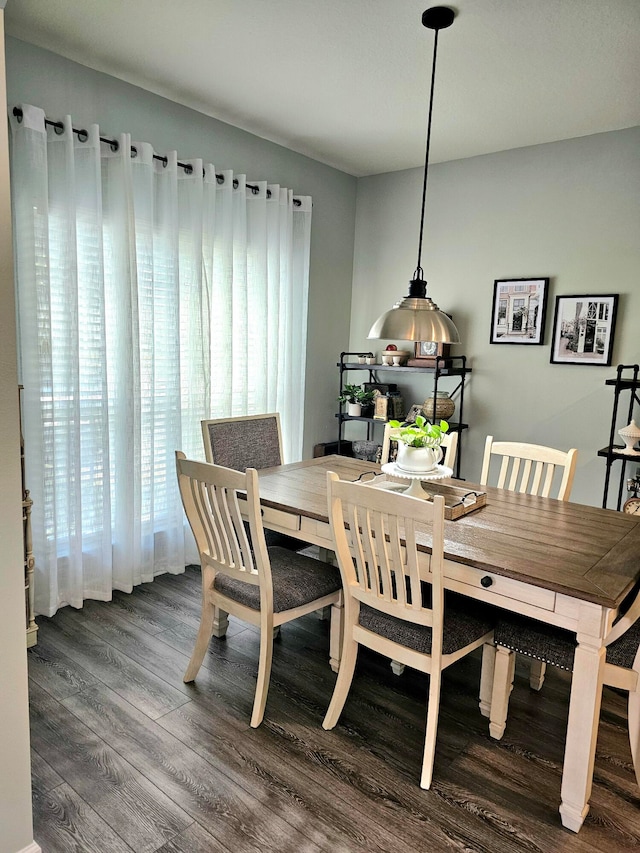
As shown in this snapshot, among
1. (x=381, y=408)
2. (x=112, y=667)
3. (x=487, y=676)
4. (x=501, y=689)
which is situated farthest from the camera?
(x=381, y=408)

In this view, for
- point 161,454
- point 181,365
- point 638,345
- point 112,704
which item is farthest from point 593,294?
point 112,704

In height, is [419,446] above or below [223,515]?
above

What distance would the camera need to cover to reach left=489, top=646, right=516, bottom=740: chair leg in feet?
6.84

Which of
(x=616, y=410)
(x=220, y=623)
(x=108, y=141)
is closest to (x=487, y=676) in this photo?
(x=220, y=623)

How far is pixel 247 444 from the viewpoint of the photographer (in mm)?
3146

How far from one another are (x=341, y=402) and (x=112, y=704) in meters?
2.77

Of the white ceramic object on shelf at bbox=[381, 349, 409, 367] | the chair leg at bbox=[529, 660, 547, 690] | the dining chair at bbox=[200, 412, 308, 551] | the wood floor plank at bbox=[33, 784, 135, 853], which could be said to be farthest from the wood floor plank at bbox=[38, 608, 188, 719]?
the white ceramic object on shelf at bbox=[381, 349, 409, 367]

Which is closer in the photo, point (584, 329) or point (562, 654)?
point (562, 654)

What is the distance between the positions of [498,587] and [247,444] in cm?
165

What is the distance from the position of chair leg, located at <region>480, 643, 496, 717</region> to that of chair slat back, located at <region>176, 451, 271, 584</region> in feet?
2.80

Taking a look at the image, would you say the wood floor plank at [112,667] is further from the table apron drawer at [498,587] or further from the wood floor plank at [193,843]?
the table apron drawer at [498,587]

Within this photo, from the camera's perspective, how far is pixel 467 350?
4.11m

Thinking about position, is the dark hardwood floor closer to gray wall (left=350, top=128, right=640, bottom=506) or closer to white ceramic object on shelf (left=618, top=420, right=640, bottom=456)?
white ceramic object on shelf (left=618, top=420, right=640, bottom=456)

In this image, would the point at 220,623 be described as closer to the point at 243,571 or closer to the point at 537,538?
the point at 243,571
